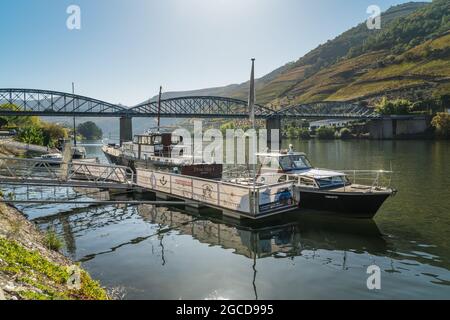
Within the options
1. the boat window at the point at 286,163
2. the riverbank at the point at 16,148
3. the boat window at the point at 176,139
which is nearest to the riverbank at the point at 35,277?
the boat window at the point at 286,163

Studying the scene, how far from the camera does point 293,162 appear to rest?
2753 cm

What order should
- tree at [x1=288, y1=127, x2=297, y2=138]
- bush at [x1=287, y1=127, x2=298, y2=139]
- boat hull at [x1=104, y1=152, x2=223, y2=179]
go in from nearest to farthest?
boat hull at [x1=104, y1=152, x2=223, y2=179] < bush at [x1=287, y1=127, x2=298, y2=139] < tree at [x1=288, y1=127, x2=297, y2=138]

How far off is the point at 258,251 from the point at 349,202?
7.57m

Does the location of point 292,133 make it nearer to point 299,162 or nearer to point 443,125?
point 443,125

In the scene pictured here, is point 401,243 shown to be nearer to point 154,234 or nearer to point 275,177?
point 275,177

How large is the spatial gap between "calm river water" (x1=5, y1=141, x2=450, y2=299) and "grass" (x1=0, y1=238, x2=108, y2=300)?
1890 millimetres

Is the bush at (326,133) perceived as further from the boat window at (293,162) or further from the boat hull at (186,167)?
the boat window at (293,162)

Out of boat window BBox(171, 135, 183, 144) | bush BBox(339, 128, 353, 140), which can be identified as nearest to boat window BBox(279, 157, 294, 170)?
boat window BBox(171, 135, 183, 144)

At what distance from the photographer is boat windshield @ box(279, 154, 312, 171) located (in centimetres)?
2700

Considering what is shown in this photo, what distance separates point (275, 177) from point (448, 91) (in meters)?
157

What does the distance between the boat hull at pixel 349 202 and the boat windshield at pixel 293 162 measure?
3603 millimetres

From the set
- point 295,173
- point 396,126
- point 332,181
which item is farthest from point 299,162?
point 396,126

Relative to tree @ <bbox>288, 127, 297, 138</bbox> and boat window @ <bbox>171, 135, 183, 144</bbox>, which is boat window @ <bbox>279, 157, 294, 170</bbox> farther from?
tree @ <bbox>288, 127, 297, 138</bbox>
